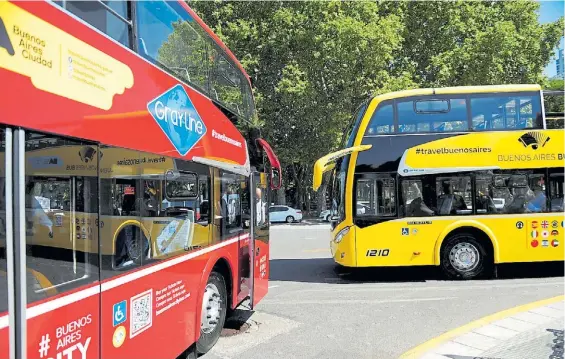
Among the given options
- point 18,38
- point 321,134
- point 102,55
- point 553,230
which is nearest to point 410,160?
point 553,230

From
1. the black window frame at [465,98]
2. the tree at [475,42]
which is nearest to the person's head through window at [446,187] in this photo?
the black window frame at [465,98]

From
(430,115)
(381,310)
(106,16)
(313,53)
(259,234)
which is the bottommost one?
(381,310)

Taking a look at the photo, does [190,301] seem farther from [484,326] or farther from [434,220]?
[434,220]

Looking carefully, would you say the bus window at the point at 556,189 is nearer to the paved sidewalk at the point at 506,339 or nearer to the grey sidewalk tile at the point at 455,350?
the paved sidewalk at the point at 506,339

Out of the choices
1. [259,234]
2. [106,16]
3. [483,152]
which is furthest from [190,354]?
[483,152]

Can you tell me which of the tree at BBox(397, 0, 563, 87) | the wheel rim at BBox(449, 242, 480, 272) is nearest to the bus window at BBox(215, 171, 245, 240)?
the wheel rim at BBox(449, 242, 480, 272)

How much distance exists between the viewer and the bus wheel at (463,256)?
371 inches

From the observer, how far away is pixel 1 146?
235cm

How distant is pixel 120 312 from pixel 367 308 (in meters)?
4.75

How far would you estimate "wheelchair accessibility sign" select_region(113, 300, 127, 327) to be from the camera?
327 centimetres

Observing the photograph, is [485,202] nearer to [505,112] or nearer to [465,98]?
[505,112]

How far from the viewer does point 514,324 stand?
6113mm

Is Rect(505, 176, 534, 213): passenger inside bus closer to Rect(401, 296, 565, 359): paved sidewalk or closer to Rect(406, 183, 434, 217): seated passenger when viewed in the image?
Rect(406, 183, 434, 217): seated passenger

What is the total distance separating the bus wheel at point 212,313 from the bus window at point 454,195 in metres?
5.27
